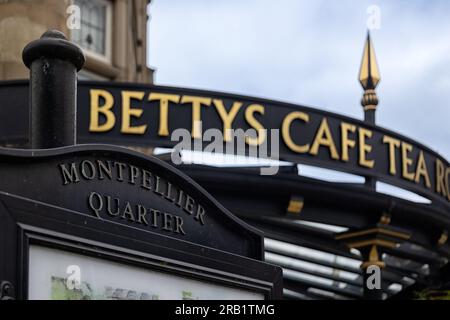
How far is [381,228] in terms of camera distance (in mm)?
15141

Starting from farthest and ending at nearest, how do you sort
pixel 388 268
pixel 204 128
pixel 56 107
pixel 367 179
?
pixel 388 268, pixel 367 179, pixel 204 128, pixel 56 107

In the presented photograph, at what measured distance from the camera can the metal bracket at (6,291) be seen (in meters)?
3.04

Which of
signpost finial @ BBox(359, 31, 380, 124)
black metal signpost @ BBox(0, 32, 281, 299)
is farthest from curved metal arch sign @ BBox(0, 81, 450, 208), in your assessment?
black metal signpost @ BBox(0, 32, 281, 299)

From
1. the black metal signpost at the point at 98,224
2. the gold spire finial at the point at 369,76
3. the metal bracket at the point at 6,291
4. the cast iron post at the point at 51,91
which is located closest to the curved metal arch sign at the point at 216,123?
the gold spire finial at the point at 369,76

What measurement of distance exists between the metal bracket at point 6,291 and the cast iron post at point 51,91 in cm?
96

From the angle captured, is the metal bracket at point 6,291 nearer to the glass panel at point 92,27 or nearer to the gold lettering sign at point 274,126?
the gold lettering sign at point 274,126

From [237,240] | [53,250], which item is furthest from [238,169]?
[53,250]

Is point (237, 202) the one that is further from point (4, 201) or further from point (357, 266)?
point (4, 201)

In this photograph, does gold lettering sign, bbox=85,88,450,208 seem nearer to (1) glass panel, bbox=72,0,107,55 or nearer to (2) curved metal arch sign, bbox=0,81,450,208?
(2) curved metal arch sign, bbox=0,81,450,208

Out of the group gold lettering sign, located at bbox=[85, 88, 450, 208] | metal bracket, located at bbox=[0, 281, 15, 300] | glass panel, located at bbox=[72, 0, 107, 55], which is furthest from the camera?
glass panel, located at bbox=[72, 0, 107, 55]

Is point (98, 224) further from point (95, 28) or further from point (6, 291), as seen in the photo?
point (95, 28)

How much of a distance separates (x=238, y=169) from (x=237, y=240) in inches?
366

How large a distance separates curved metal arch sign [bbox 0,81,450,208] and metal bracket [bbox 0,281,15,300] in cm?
1012

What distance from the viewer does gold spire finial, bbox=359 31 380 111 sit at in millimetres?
16234
